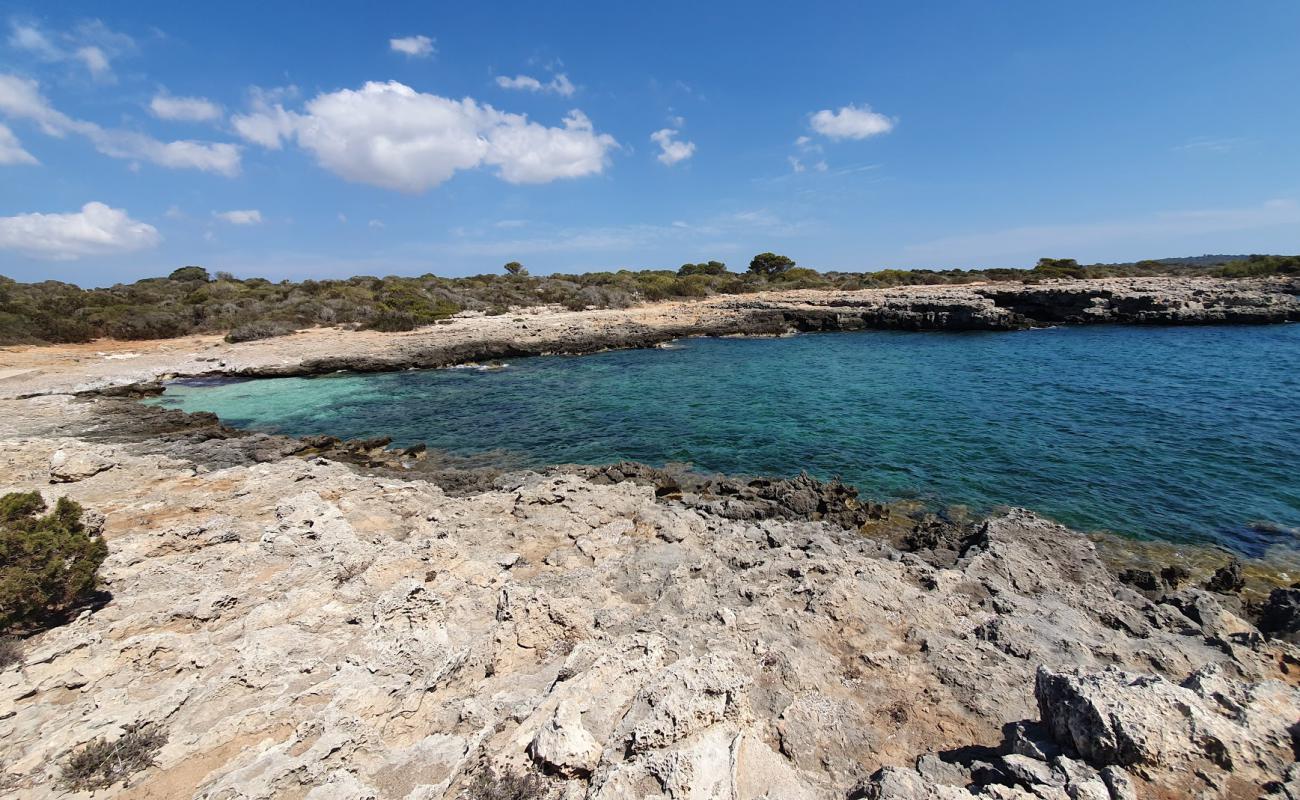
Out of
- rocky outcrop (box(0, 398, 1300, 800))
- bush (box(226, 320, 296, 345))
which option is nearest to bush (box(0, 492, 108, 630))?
rocky outcrop (box(0, 398, 1300, 800))

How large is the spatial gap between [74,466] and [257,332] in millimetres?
33584

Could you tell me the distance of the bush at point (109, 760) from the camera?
4.45 m

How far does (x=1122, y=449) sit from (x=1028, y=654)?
14.1m

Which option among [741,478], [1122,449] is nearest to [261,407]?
[741,478]

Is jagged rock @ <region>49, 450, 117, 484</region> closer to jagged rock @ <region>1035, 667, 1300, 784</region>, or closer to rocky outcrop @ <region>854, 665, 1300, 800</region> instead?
rocky outcrop @ <region>854, 665, 1300, 800</region>

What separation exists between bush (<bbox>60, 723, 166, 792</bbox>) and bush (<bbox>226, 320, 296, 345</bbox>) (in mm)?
44128

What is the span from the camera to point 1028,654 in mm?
6746

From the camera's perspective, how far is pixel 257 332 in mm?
40500

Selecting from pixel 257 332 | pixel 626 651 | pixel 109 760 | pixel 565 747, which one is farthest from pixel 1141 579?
pixel 257 332

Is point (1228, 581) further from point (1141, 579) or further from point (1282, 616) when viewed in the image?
point (1282, 616)

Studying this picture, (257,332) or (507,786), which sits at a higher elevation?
(257,332)

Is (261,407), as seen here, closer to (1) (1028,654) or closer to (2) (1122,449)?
(1) (1028,654)

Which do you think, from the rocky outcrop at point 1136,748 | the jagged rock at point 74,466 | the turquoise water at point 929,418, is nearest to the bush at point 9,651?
the jagged rock at point 74,466

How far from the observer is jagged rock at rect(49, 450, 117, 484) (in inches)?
471
